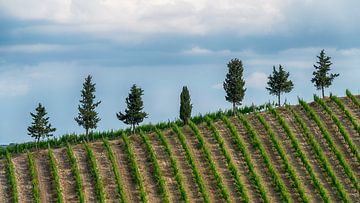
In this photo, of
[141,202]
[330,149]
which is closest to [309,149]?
[330,149]

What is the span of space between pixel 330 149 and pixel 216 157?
8178 mm

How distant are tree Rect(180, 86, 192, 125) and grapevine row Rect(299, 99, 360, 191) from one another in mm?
10483

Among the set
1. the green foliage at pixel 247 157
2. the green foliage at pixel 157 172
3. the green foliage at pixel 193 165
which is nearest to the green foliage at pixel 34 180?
the green foliage at pixel 157 172

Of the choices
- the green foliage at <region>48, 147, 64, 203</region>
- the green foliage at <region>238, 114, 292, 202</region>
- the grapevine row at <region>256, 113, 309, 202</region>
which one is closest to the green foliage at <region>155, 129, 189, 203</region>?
the green foliage at <region>238, 114, 292, 202</region>

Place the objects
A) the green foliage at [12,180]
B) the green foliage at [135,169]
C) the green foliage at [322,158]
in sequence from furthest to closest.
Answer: the green foliage at [12,180] < the green foliage at [322,158] < the green foliage at [135,169]

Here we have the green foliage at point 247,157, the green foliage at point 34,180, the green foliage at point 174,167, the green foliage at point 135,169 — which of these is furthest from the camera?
the green foliage at point 34,180

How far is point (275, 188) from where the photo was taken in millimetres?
39188

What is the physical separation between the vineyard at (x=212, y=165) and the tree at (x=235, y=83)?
1220 cm

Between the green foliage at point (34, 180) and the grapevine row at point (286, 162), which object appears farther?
the green foliage at point (34, 180)

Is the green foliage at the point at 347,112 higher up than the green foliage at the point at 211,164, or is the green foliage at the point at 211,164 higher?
the green foliage at the point at 347,112

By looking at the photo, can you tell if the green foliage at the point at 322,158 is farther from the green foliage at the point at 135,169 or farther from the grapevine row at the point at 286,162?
the green foliage at the point at 135,169

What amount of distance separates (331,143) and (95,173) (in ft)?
54.4

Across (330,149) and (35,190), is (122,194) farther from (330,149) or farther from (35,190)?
(330,149)

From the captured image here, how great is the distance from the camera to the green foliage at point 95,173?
125ft
